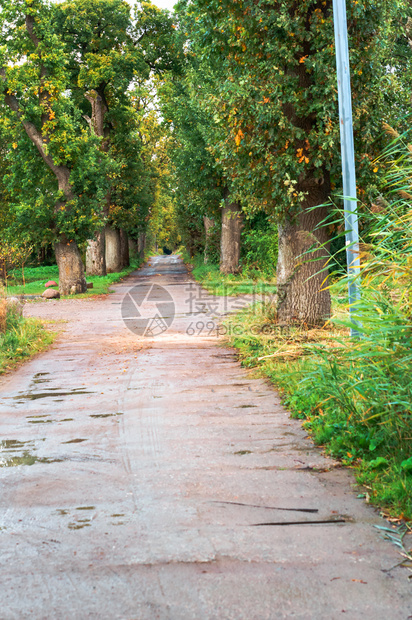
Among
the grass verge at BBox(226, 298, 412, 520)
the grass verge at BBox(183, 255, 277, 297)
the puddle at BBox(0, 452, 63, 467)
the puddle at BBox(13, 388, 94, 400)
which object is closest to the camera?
the grass verge at BBox(226, 298, 412, 520)

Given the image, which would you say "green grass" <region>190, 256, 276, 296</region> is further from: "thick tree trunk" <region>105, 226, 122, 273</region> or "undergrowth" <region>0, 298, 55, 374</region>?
"thick tree trunk" <region>105, 226, 122, 273</region>

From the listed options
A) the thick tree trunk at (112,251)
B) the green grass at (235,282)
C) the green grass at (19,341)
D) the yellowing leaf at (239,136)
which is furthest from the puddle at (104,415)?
the thick tree trunk at (112,251)

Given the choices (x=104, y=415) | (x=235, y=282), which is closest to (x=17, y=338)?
(x=104, y=415)

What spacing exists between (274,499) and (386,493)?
28.6 inches

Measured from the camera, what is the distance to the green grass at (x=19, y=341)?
1009cm

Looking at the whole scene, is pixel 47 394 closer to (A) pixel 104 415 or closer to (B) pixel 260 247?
(A) pixel 104 415

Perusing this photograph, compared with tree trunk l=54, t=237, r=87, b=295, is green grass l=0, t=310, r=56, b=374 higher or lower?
lower

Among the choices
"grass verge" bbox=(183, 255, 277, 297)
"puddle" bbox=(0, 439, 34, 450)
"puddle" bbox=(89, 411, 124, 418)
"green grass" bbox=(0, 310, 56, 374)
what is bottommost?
"puddle" bbox=(89, 411, 124, 418)

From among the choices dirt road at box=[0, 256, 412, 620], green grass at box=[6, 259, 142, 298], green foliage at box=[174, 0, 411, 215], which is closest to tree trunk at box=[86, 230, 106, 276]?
green grass at box=[6, 259, 142, 298]

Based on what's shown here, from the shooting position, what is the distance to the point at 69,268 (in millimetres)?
24219

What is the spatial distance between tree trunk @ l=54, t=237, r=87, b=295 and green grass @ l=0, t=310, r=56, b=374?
1105cm

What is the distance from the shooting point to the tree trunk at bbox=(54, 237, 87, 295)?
78.7 feet

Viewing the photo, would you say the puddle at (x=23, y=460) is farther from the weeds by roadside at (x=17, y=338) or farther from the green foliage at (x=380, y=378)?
the weeds by roadside at (x=17, y=338)

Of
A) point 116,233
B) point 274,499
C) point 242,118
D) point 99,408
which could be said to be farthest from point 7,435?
point 116,233
